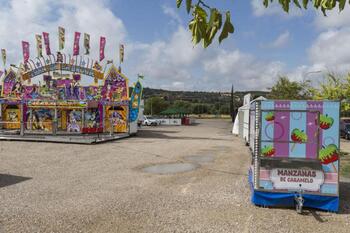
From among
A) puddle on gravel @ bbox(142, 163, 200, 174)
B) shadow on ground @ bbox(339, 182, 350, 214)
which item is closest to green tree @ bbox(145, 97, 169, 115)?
puddle on gravel @ bbox(142, 163, 200, 174)

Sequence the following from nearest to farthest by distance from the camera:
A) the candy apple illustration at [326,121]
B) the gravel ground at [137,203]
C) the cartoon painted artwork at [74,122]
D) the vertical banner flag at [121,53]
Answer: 1. the gravel ground at [137,203]
2. the candy apple illustration at [326,121]
3. the vertical banner flag at [121,53]
4. the cartoon painted artwork at [74,122]

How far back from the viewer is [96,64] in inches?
1044

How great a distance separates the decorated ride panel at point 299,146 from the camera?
6.34 meters

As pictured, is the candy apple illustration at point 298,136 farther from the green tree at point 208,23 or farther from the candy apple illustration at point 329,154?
the green tree at point 208,23

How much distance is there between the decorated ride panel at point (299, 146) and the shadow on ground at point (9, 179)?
20.6 feet

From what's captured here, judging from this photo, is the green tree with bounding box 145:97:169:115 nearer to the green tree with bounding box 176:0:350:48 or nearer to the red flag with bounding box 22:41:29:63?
the red flag with bounding box 22:41:29:63

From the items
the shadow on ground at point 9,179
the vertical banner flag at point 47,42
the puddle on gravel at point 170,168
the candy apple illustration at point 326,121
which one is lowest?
the puddle on gravel at point 170,168

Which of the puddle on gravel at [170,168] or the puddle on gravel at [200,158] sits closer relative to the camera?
the puddle on gravel at [170,168]

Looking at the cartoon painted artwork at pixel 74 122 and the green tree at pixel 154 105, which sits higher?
the green tree at pixel 154 105

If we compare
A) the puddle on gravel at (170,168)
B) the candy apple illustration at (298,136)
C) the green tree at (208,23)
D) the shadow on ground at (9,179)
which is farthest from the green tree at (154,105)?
the green tree at (208,23)

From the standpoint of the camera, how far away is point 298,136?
6.46 meters

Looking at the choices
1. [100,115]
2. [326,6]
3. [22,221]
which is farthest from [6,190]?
[100,115]

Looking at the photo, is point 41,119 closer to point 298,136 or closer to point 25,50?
point 25,50

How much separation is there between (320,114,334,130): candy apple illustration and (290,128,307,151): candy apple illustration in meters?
0.37
